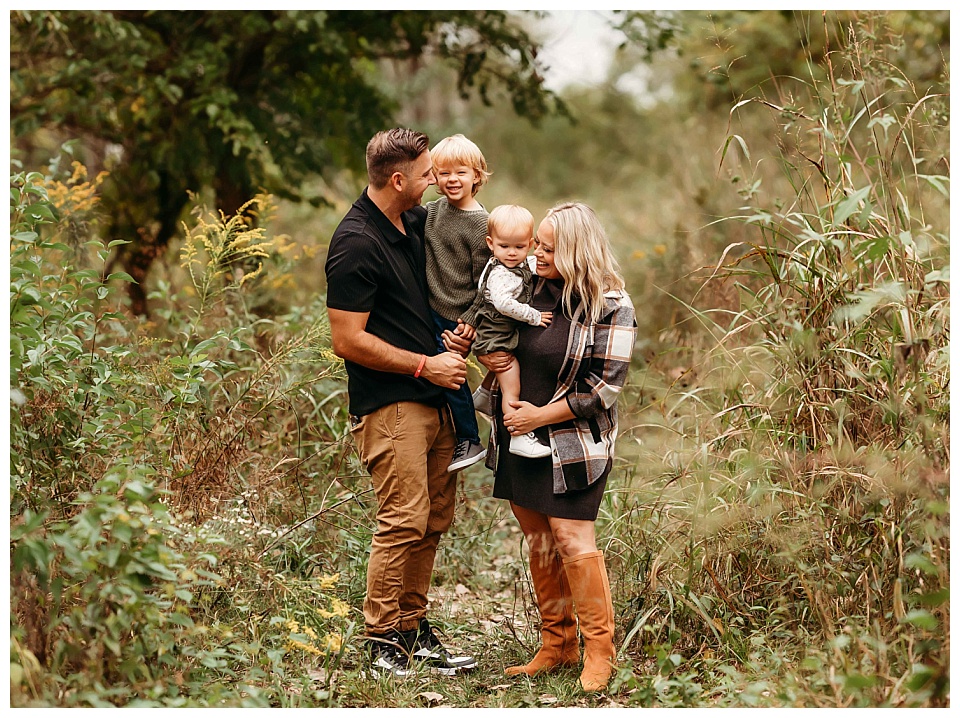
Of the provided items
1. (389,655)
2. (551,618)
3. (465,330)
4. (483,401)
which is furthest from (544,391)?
(389,655)

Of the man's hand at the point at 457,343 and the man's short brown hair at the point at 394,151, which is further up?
the man's short brown hair at the point at 394,151

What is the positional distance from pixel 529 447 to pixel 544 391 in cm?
23

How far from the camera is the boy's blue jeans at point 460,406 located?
157 inches

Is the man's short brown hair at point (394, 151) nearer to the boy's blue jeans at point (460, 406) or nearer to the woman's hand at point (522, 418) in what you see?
the boy's blue jeans at point (460, 406)

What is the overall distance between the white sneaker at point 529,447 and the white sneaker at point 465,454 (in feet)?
1.06

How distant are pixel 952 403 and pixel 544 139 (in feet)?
57.1

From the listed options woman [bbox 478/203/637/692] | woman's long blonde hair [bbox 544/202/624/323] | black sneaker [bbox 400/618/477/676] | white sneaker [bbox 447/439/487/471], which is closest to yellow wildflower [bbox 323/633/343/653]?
black sneaker [bbox 400/618/477/676]

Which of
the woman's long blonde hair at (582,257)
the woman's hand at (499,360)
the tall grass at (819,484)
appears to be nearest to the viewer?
the tall grass at (819,484)

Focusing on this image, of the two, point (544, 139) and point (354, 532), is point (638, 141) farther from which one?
point (354, 532)

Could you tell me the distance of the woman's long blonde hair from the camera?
141 inches

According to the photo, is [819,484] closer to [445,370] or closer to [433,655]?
[445,370]

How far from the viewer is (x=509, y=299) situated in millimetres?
3607

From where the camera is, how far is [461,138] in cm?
391

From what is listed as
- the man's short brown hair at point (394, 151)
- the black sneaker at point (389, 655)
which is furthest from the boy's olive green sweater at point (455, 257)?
the black sneaker at point (389, 655)
